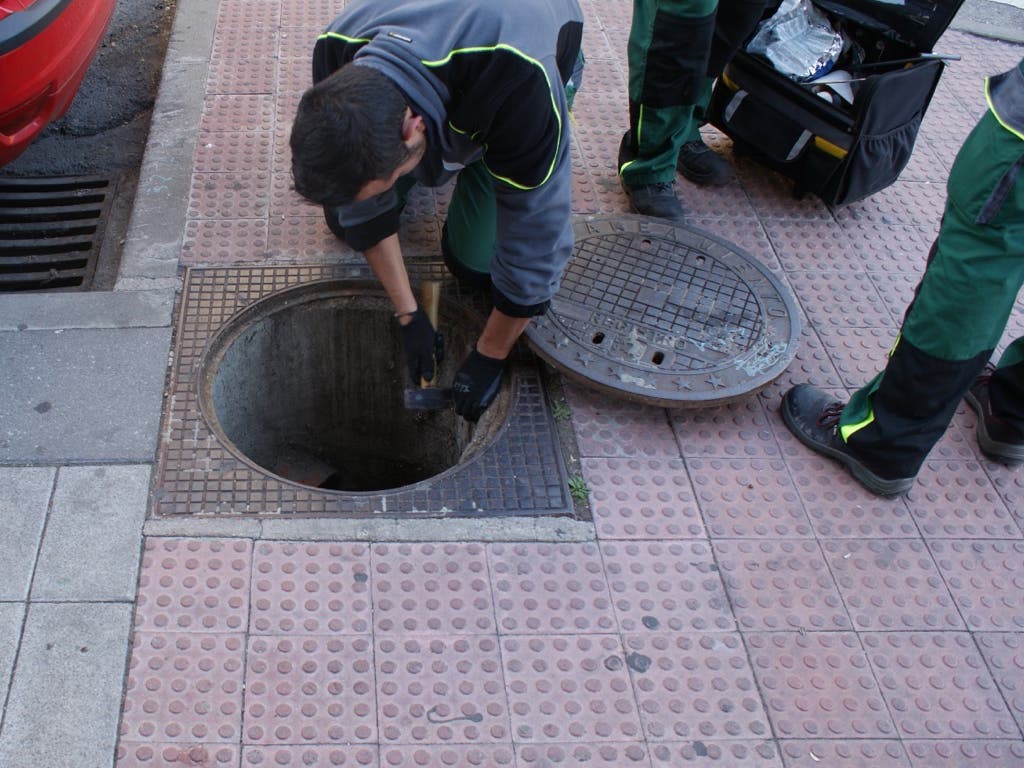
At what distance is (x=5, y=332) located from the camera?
2717 mm

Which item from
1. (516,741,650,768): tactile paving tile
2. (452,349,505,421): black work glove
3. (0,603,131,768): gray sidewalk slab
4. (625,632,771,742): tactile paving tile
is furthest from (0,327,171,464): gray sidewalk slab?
(625,632,771,742): tactile paving tile

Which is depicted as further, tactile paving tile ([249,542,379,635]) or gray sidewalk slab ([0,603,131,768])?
tactile paving tile ([249,542,379,635])

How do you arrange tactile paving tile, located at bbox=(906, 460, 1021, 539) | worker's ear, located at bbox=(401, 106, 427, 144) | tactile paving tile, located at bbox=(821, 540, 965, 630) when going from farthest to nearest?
1. tactile paving tile, located at bbox=(906, 460, 1021, 539)
2. tactile paving tile, located at bbox=(821, 540, 965, 630)
3. worker's ear, located at bbox=(401, 106, 427, 144)

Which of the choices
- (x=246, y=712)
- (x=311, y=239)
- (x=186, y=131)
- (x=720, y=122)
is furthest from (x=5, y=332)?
(x=720, y=122)

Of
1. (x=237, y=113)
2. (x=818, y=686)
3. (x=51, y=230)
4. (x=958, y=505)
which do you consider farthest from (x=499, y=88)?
(x=51, y=230)

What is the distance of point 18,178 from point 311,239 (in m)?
1.39

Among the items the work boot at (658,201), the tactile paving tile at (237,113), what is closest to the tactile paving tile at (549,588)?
the work boot at (658,201)

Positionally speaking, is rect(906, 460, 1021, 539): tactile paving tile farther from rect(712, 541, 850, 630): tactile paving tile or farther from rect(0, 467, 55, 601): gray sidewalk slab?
rect(0, 467, 55, 601): gray sidewalk slab

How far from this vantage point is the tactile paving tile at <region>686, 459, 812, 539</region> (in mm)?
2484

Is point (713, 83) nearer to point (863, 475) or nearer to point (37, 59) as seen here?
point (863, 475)

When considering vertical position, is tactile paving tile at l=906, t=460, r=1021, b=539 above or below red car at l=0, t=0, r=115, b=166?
below

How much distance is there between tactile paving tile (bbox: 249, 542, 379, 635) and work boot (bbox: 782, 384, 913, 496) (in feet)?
4.45

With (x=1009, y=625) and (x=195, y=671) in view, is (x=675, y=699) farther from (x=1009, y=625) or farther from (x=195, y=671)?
(x=195, y=671)

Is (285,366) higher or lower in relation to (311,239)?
lower
